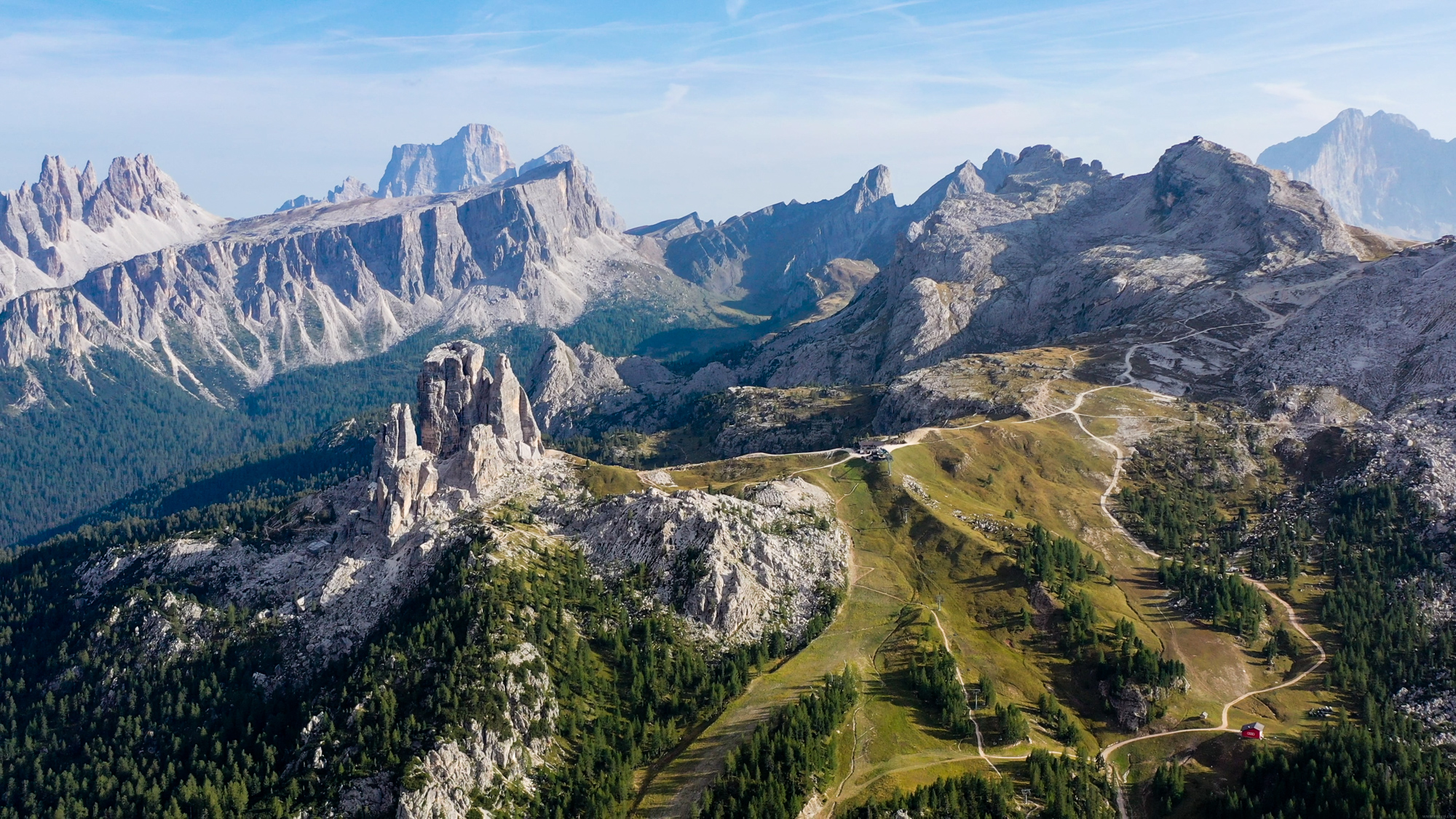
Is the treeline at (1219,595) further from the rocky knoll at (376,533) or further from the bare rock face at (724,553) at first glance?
the rocky knoll at (376,533)

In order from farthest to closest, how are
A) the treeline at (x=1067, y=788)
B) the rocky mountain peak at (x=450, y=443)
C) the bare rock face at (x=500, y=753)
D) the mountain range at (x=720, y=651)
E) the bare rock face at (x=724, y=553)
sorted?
1. the rocky mountain peak at (x=450, y=443)
2. the bare rock face at (x=724, y=553)
3. the mountain range at (x=720, y=651)
4. the bare rock face at (x=500, y=753)
5. the treeline at (x=1067, y=788)

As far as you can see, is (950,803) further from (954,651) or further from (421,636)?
(421,636)

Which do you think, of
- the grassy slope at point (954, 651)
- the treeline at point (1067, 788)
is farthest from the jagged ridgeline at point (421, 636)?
the treeline at point (1067, 788)

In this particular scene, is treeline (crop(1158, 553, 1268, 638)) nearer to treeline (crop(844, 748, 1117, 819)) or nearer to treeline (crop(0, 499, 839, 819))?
treeline (crop(844, 748, 1117, 819))

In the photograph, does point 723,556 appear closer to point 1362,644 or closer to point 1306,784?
point 1306,784

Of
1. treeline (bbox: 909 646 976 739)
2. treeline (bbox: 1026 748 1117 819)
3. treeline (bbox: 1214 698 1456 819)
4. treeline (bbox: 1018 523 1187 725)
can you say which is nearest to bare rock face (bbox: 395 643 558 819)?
treeline (bbox: 909 646 976 739)

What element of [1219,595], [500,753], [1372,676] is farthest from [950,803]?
[1372,676]
